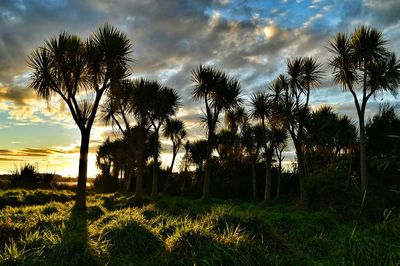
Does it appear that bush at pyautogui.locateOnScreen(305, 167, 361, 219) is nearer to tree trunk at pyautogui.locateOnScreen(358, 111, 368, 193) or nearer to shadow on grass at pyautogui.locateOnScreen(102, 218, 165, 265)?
tree trunk at pyautogui.locateOnScreen(358, 111, 368, 193)

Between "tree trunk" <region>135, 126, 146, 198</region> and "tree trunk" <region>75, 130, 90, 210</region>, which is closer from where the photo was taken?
"tree trunk" <region>75, 130, 90, 210</region>

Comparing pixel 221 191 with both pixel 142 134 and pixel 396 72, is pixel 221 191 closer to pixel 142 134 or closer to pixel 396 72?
pixel 142 134

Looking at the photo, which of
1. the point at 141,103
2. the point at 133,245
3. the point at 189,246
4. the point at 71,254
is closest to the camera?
the point at 71,254

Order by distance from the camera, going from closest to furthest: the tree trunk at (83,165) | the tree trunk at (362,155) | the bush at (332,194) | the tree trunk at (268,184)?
the tree trunk at (83,165)
the bush at (332,194)
the tree trunk at (362,155)
the tree trunk at (268,184)

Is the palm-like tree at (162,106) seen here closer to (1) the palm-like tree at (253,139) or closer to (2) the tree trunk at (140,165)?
(2) the tree trunk at (140,165)

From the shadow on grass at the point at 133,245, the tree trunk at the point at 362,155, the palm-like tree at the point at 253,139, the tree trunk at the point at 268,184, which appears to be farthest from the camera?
the palm-like tree at the point at 253,139

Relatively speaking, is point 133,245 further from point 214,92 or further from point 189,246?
point 214,92

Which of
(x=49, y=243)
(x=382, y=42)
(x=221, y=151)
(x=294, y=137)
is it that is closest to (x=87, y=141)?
(x=49, y=243)

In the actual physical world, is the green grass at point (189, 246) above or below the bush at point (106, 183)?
below

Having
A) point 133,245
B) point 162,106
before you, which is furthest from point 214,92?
point 133,245

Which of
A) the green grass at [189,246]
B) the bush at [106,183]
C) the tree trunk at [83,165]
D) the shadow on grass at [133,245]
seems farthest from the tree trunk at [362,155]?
the bush at [106,183]

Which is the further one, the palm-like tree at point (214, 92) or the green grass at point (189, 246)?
the palm-like tree at point (214, 92)

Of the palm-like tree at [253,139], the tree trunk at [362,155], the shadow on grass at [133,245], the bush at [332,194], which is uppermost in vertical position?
the palm-like tree at [253,139]

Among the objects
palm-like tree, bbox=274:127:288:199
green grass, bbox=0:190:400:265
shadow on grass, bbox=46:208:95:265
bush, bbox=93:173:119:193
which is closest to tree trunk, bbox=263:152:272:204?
palm-like tree, bbox=274:127:288:199
